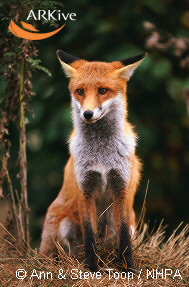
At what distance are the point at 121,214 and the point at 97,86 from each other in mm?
1275

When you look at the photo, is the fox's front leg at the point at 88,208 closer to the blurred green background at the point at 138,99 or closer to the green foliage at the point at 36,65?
the green foliage at the point at 36,65

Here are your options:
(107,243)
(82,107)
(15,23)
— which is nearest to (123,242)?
(107,243)

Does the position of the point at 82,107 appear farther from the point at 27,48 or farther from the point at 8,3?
the point at 8,3

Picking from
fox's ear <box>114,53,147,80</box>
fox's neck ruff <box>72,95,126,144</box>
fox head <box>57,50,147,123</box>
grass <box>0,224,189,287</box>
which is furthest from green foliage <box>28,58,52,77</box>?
grass <box>0,224,189,287</box>

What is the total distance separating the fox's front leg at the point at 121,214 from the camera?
461 cm

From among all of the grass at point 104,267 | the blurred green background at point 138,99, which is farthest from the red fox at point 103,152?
the blurred green background at point 138,99

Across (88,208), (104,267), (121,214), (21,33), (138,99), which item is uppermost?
(21,33)

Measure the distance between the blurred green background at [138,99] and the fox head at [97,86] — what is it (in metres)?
2.26

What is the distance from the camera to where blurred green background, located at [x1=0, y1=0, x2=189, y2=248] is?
714cm

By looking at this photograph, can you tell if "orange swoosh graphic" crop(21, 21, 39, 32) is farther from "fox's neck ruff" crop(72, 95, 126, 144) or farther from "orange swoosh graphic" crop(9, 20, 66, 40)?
"fox's neck ruff" crop(72, 95, 126, 144)

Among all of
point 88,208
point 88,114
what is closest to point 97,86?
point 88,114

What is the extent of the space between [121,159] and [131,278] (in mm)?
1118

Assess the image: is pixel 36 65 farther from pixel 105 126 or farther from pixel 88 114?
pixel 88 114

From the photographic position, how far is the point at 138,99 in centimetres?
768
